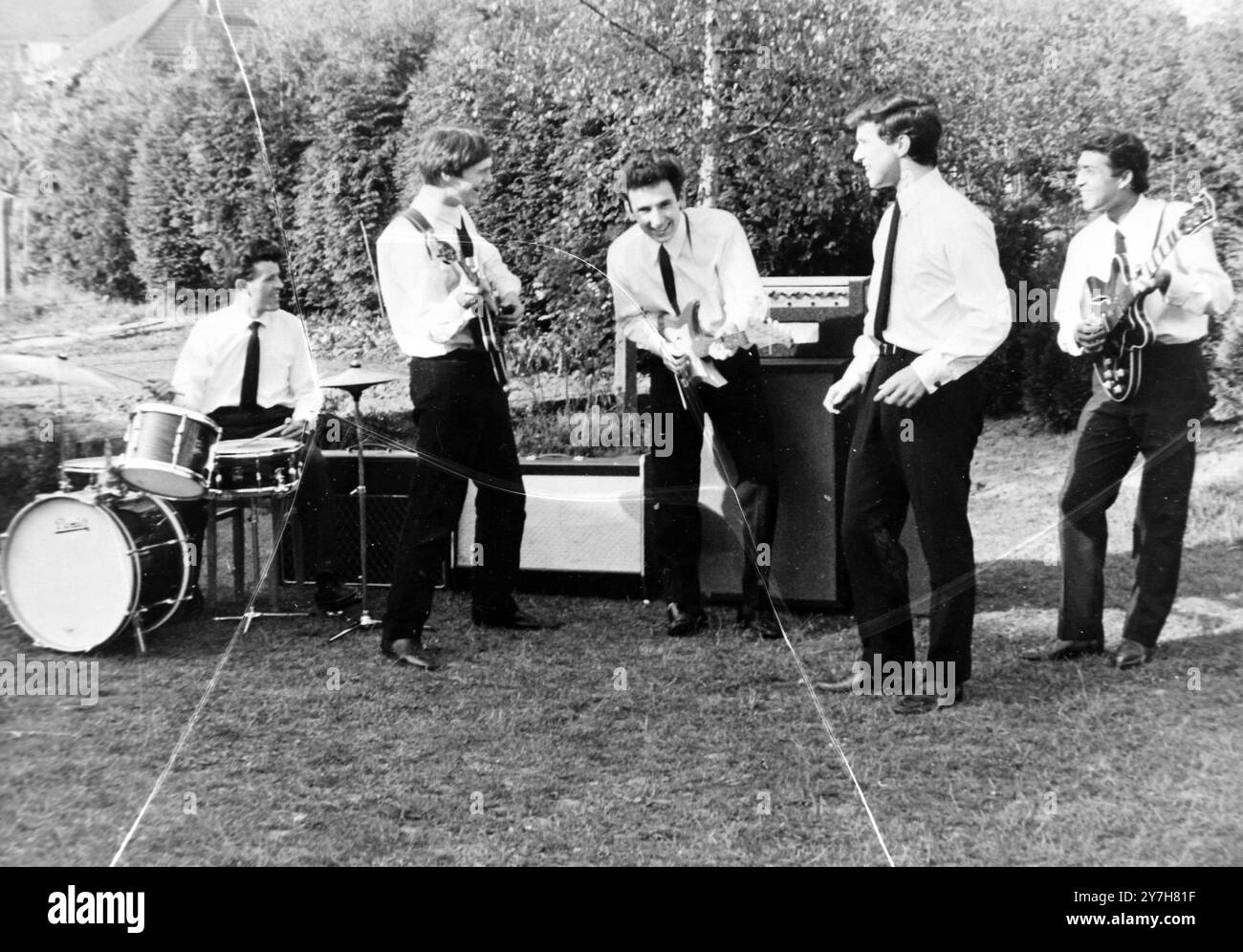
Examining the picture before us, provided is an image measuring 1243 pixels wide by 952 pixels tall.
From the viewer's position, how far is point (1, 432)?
2.10 meters

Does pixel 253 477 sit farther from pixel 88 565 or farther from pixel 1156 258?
pixel 1156 258

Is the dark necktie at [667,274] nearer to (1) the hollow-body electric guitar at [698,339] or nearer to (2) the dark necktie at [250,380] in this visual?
(1) the hollow-body electric guitar at [698,339]

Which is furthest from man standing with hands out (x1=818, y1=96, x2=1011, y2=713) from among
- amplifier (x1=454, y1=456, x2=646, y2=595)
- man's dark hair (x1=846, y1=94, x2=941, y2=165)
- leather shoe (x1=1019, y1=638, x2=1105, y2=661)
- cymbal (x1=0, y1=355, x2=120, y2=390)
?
cymbal (x1=0, y1=355, x2=120, y2=390)

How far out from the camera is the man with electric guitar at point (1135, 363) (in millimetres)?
2076

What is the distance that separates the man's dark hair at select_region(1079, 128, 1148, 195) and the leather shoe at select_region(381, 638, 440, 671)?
1675mm

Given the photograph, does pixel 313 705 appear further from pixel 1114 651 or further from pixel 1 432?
pixel 1114 651

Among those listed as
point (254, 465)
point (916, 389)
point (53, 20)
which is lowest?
point (254, 465)

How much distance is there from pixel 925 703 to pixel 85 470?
5.63 feet

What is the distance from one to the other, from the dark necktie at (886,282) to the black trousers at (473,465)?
0.91 metres

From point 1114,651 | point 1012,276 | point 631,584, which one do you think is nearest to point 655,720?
point 631,584

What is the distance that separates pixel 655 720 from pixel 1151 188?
1.39m

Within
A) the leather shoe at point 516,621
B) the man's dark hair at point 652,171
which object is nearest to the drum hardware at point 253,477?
the leather shoe at point 516,621

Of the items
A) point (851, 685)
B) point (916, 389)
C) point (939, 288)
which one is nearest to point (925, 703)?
point (851, 685)

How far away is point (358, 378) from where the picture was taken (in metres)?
2.42
